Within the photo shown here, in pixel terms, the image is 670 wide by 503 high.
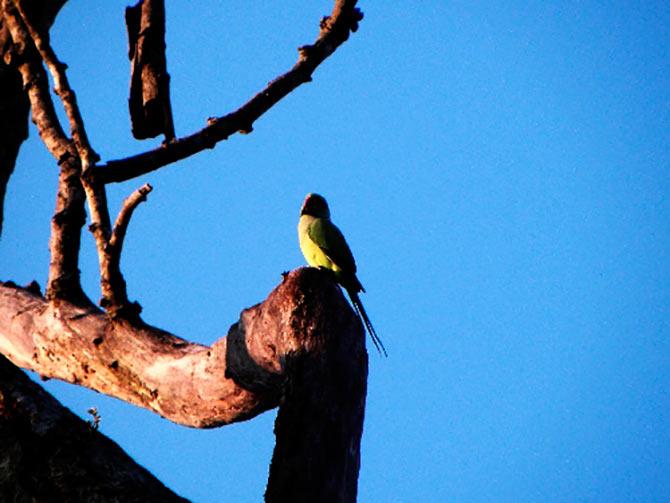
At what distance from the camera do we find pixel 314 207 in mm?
5578

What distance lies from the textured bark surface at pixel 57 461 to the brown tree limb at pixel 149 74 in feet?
4.80

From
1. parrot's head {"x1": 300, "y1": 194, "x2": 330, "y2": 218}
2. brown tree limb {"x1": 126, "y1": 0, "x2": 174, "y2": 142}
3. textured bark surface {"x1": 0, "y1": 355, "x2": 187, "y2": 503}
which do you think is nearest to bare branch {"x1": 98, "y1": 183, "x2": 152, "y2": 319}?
brown tree limb {"x1": 126, "y1": 0, "x2": 174, "y2": 142}

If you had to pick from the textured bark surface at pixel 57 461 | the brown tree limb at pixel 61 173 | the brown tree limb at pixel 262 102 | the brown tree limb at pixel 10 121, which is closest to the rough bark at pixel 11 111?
the brown tree limb at pixel 10 121

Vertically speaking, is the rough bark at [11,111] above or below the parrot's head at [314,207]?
below

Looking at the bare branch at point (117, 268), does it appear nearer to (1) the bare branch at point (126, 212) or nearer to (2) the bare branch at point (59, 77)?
(1) the bare branch at point (126, 212)

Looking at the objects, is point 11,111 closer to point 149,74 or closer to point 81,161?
point 81,161

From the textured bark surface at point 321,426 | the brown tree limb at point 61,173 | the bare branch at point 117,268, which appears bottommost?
the textured bark surface at point 321,426

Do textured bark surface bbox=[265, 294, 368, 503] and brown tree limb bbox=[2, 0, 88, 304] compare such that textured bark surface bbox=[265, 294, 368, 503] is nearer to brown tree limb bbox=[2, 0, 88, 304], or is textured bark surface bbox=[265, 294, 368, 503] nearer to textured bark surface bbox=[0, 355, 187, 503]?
textured bark surface bbox=[0, 355, 187, 503]

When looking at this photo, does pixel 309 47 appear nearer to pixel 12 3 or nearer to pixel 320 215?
pixel 12 3

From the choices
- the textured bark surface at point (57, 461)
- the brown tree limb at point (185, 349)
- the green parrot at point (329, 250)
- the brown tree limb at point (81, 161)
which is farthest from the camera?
the green parrot at point (329, 250)

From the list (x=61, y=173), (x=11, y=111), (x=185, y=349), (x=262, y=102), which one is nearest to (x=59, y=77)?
(x=61, y=173)

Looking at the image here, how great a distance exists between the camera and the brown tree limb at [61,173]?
3154 mm

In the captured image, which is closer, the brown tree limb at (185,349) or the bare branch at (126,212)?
the brown tree limb at (185,349)

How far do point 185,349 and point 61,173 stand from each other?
129 cm
